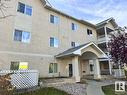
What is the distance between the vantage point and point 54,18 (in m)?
21.7

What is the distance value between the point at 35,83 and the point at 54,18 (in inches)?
467

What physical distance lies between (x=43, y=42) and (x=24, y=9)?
5.11m

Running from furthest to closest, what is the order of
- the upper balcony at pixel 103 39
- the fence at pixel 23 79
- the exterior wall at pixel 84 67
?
the upper balcony at pixel 103 39 → the exterior wall at pixel 84 67 → the fence at pixel 23 79

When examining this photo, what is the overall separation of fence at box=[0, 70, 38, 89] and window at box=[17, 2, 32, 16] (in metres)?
9.16

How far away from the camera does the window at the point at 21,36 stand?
17.1m

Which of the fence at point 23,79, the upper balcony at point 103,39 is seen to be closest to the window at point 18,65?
the fence at point 23,79

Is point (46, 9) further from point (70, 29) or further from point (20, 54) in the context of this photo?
point (20, 54)

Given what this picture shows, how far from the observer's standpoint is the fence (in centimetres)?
1129

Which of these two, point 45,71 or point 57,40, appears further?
point 57,40

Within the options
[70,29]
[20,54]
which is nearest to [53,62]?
[20,54]

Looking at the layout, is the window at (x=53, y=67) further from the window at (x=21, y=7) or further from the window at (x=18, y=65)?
the window at (x=21, y=7)

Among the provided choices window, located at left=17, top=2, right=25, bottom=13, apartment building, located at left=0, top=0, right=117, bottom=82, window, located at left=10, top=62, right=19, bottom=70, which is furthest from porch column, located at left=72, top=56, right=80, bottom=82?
window, located at left=17, top=2, right=25, bottom=13

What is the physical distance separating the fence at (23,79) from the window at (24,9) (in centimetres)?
916

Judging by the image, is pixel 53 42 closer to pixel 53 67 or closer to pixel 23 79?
pixel 53 67
